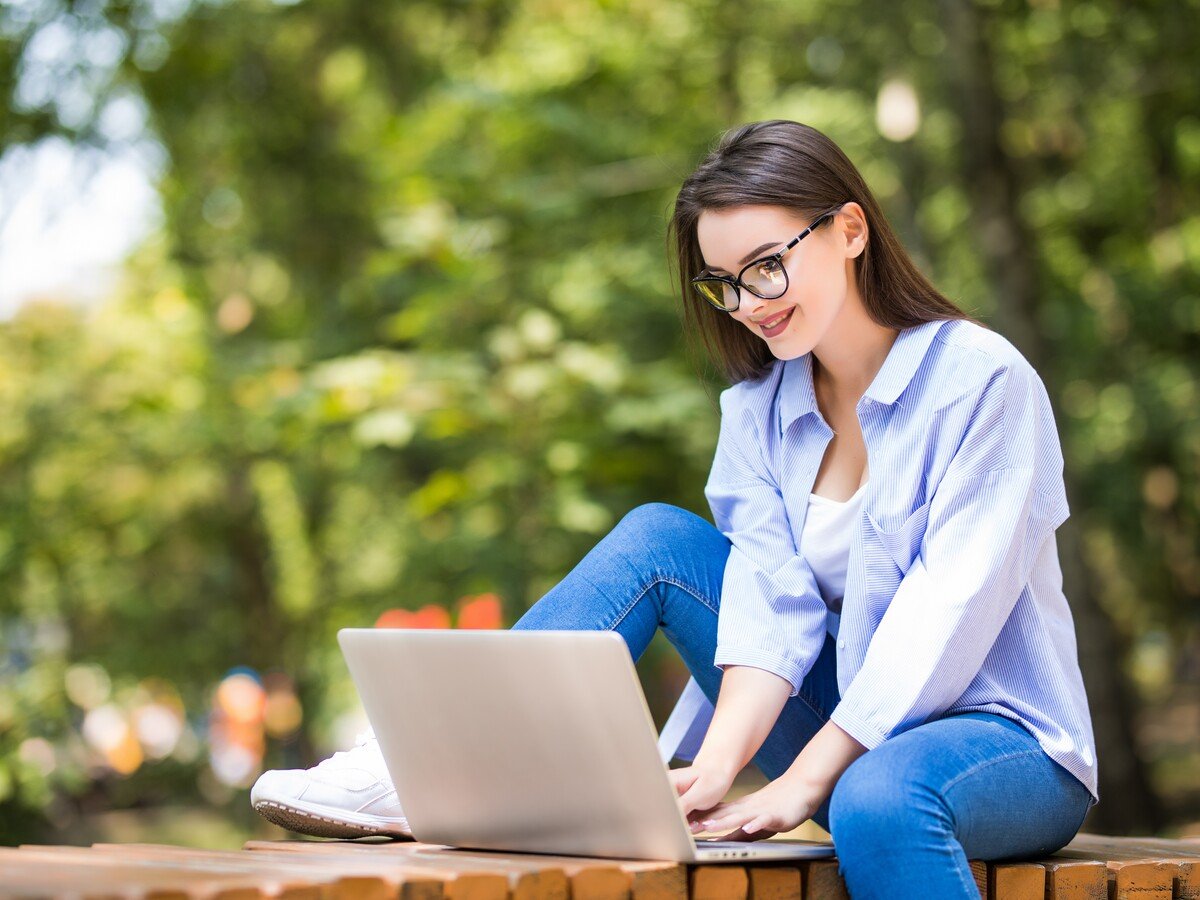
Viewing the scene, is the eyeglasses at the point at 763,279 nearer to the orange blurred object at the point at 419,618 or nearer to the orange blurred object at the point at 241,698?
the orange blurred object at the point at 419,618

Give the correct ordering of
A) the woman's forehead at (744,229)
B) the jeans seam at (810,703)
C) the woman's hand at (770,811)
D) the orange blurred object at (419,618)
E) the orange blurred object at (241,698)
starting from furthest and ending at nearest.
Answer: the orange blurred object at (241,698) < the orange blurred object at (419,618) < the jeans seam at (810,703) < the woman's forehead at (744,229) < the woman's hand at (770,811)

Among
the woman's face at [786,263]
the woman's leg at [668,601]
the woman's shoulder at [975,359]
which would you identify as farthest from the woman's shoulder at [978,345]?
the woman's leg at [668,601]

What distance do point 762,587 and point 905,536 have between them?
0.24 meters

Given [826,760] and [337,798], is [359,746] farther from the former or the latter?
[826,760]

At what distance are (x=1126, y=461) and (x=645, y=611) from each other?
23.2 feet

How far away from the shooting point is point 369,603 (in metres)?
8.73

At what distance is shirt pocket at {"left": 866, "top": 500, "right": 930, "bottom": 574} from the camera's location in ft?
6.61

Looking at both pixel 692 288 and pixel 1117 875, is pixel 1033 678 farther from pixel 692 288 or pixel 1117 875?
pixel 692 288

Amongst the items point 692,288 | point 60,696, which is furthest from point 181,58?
point 692,288

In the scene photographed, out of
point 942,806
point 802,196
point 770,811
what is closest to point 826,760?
point 770,811

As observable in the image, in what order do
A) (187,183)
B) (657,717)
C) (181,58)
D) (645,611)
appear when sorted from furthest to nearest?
(187,183)
(657,717)
(181,58)
(645,611)

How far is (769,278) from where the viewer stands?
209cm

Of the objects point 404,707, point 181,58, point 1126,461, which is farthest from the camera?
point 1126,461

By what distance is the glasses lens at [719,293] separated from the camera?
2.11m
